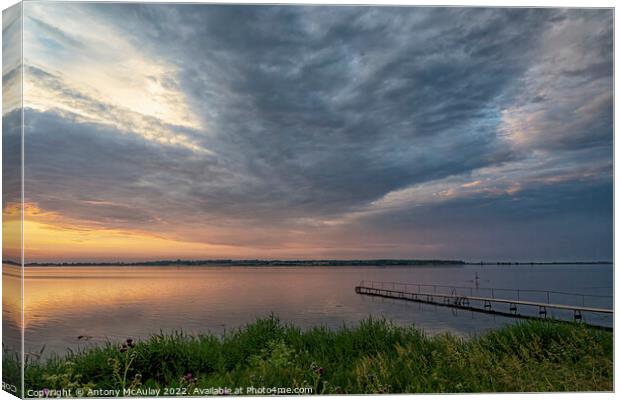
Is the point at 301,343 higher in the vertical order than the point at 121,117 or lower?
lower

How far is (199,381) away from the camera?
6.62m

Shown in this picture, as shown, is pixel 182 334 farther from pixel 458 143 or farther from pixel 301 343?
pixel 458 143

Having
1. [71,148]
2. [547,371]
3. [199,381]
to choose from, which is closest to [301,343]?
[199,381]

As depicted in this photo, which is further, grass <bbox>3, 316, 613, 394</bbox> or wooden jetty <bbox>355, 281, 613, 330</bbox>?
wooden jetty <bbox>355, 281, 613, 330</bbox>

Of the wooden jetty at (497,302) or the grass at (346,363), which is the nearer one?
the grass at (346,363)

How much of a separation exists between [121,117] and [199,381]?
435cm

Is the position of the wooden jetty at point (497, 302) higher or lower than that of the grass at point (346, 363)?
lower

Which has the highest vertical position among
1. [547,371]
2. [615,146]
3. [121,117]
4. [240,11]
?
[240,11]

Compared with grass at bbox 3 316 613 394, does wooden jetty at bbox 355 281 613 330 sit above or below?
below

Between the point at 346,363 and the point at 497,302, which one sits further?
the point at 497,302

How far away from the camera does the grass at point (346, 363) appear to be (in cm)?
643

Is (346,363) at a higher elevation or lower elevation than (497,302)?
higher

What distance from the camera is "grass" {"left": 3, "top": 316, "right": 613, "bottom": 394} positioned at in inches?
253

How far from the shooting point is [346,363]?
7.33 meters
